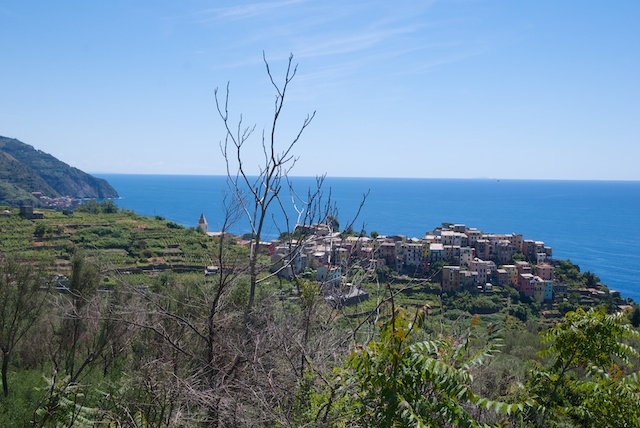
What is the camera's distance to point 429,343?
2383mm

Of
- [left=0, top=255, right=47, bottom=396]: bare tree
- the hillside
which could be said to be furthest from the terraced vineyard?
the hillside

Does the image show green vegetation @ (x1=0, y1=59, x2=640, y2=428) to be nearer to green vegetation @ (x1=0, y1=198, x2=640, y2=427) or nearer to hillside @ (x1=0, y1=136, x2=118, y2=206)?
green vegetation @ (x1=0, y1=198, x2=640, y2=427)

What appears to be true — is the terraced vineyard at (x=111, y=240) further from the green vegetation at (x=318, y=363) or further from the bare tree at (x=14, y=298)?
the green vegetation at (x=318, y=363)

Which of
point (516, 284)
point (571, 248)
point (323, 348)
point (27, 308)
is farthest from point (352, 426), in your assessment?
point (571, 248)

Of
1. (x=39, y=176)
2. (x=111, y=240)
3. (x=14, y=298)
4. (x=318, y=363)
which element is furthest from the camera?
(x=39, y=176)

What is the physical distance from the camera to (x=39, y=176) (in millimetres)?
93125

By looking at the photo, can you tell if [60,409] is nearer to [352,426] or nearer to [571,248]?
[352,426]

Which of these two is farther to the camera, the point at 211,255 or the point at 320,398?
the point at 211,255

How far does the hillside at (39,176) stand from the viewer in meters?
78.6

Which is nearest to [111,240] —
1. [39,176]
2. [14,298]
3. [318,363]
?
[14,298]

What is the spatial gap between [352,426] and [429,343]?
0.61m

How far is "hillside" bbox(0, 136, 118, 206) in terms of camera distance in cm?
7862

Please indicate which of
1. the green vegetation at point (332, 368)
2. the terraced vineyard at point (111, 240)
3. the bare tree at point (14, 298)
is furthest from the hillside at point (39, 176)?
the green vegetation at point (332, 368)

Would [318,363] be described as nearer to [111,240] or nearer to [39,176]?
[111,240]
